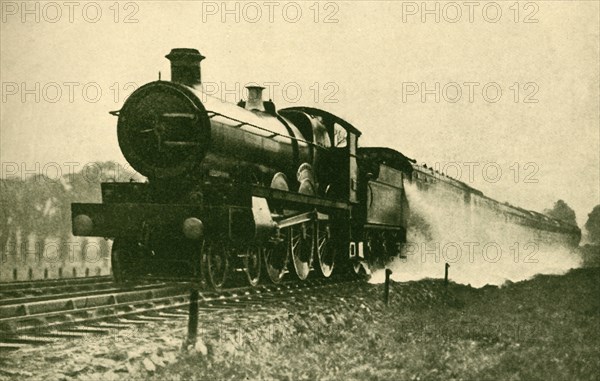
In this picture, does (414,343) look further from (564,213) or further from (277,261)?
(564,213)

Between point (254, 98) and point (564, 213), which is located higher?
point (254, 98)

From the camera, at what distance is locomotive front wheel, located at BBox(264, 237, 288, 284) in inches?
420

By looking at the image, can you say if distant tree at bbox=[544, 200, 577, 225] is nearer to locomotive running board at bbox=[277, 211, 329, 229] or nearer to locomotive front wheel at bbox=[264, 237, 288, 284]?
locomotive running board at bbox=[277, 211, 329, 229]

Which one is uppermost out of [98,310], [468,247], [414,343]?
[468,247]

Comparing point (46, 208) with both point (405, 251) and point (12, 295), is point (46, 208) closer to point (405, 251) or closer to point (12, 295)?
point (405, 251)

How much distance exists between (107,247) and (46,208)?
2.27 meters

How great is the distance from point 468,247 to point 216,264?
43.5 ft

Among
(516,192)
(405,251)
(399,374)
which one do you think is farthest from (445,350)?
(516,192)

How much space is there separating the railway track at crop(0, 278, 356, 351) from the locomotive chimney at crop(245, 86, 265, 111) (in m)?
2.95

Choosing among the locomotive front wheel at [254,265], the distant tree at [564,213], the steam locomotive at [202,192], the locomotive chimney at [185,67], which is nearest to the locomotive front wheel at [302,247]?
the steam locomotive at [202,192]

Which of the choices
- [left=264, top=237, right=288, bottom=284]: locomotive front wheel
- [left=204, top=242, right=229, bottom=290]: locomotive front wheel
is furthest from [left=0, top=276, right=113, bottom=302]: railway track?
[left=264, top=237, right=288, bottom=284]: locomotive front wheel

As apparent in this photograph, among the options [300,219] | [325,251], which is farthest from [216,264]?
[325,251]

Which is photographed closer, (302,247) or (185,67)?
(185,67)

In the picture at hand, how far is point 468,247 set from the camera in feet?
69.7
